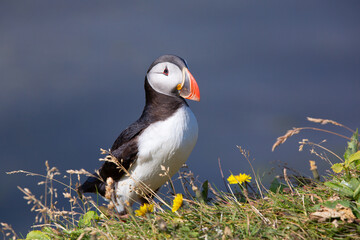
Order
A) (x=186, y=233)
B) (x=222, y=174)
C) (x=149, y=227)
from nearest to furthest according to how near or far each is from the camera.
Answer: (x=186, y=233)
(x=149, y=227)
(x=222, y=174)

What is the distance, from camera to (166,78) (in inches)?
199

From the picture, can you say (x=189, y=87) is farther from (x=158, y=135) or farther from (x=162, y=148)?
(x=162, y=148)

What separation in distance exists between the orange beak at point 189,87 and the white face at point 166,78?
0.06m

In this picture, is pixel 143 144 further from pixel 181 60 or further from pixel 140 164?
pixel 181 60

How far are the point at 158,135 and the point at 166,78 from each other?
713mm

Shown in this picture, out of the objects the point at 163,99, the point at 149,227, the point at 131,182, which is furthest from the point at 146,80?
the point at 149,227

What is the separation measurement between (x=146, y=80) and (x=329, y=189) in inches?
102

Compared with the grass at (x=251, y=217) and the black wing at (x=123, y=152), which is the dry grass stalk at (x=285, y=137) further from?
the black wing at (x=123, y=152)

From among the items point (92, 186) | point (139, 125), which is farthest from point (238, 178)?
point (92, 186)

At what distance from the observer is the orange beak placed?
16.2 ft

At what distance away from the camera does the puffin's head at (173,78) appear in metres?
4.95

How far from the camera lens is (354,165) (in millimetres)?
3900

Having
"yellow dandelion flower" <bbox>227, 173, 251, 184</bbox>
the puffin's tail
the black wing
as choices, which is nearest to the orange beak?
the black wing

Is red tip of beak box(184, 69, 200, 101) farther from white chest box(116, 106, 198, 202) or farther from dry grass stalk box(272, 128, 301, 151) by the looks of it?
dry grass stalk box(272, 128, 301, 151)
